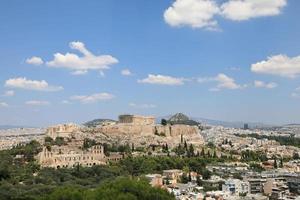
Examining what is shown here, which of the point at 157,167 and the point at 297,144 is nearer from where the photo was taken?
the point at 157,167

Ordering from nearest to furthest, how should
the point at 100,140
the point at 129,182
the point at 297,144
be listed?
the point at 129,182
the point at 100,140
the point at 297,144

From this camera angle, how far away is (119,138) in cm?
5969

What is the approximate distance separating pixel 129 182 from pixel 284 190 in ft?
53.0

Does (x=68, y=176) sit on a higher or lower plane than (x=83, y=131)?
lower

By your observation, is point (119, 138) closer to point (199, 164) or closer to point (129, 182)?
point (199, 164)

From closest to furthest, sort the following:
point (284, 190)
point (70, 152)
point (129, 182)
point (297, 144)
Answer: point (129, 182) → point (284, 190) → point (70, 152) → point (297, 144)

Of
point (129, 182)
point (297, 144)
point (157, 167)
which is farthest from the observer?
point (297, 144)

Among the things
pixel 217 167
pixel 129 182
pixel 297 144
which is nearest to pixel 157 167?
pixel 217 167

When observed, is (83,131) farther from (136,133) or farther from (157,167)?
(157,167)

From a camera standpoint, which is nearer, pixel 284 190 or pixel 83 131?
pixel 284 190

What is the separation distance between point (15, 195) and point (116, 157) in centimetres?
2167

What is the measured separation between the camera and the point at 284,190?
3525 centimetres

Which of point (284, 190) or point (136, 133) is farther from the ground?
point (136, 133)

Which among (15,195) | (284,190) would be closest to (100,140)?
(284,190)
